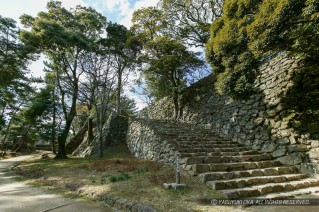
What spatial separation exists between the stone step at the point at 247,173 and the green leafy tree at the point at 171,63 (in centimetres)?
700

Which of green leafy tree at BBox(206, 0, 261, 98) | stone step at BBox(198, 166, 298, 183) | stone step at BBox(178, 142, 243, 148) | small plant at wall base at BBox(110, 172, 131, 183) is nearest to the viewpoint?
stone step at BBox(198, 166, 298, 183)

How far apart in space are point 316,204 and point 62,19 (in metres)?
15.0

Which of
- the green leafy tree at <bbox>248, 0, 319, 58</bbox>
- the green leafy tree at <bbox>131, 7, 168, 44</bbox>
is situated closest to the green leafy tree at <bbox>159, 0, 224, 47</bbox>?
the green leafy tree at <bbox>131, 7, 168, 44</bbox>

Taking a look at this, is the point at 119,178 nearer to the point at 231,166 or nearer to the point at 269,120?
the point at 231,166

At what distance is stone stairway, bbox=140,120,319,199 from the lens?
4992 mm

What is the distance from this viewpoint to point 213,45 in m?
7.25

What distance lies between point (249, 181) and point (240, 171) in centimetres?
52

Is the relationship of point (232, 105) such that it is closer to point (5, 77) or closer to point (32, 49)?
point (32, 49)

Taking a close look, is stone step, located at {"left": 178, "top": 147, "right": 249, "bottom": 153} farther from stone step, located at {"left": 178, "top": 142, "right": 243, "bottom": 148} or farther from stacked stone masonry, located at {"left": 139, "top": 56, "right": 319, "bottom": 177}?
stacked stone masonry, located at {"left": 139, "top": 56, "right": 319, "bottom": 177}

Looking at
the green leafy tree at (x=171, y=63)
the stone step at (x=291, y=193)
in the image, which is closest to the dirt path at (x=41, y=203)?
the stone step at (x=291, y=193)

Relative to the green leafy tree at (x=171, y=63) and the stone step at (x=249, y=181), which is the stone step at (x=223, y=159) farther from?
the green leafy tree at (x=171, y=63)

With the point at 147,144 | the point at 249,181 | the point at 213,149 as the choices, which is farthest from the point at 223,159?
the point at 147,144

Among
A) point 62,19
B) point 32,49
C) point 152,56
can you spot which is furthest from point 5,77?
point 152,56

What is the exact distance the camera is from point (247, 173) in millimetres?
5766
